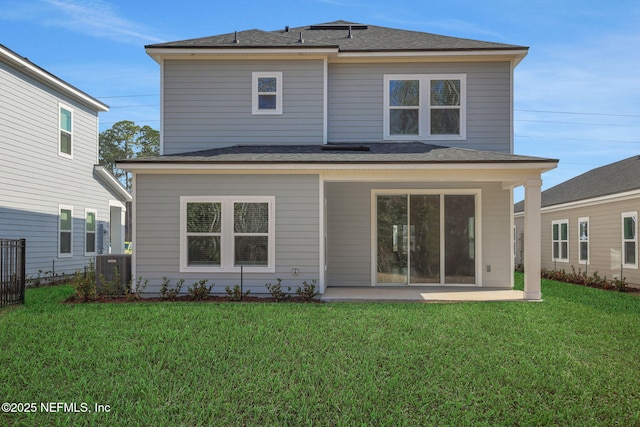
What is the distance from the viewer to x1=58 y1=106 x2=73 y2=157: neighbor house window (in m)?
17.3

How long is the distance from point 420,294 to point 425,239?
6.25 feet

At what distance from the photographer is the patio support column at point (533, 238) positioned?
11.4 meters

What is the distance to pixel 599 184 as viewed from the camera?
18.5 meters

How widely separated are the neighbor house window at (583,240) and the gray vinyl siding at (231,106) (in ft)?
33.8

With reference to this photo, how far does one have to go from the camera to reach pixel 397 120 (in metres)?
13.8

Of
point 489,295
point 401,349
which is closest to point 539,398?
point 401,349

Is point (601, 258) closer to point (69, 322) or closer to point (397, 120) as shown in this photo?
point (397, 120)

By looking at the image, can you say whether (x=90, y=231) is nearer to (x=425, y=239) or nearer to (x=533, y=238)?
(x=425, y=239)

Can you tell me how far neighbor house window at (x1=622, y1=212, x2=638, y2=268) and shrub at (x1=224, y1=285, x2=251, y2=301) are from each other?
1096cm

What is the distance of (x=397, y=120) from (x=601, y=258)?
850cm

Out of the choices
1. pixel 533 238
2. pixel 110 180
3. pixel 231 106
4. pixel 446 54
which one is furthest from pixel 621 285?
pixel 110 180

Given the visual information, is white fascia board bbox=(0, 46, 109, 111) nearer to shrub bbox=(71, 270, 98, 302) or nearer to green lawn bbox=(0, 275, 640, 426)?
shrub bbox=(71, 270, 98, 302)

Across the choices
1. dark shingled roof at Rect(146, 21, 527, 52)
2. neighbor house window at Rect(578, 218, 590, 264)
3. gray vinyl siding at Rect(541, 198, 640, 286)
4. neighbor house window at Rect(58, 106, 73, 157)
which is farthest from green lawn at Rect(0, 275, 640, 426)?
neighbor house window at Rect(58, 106, 73, 157)

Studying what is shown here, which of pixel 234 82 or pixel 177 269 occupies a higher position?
pixel 234 82
